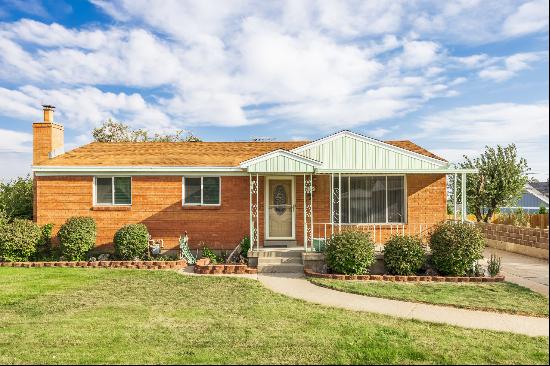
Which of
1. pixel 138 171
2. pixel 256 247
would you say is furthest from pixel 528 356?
pixel 138 171

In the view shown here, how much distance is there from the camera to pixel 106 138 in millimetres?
38375

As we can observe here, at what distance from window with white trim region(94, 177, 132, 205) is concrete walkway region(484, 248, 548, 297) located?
1257 centimetres

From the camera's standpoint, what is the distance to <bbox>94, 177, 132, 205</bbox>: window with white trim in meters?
16.0

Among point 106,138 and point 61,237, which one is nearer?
point 61,237

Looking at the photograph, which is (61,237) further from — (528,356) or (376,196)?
(528,356)

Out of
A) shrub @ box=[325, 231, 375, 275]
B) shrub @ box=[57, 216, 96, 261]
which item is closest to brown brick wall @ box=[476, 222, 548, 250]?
shrub @ box=[325, 231, 375, 275]

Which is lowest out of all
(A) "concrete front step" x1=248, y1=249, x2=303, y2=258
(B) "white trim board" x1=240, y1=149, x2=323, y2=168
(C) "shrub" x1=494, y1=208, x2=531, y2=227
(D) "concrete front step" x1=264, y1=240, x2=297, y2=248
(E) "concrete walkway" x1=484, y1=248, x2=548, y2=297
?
(E) "concrete walkway" x1=484, y1=248, x2=548, y2=297

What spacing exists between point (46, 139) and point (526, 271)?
17.4 metres

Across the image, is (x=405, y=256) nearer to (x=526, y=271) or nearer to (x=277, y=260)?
(x=277, y=260)

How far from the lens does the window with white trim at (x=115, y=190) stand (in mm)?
16031

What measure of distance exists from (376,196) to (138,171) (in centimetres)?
852

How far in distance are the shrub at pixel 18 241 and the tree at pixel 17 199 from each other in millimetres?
2727

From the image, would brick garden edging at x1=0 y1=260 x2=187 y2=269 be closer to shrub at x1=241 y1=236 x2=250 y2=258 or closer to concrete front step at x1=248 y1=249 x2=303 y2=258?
shrub at x1=241 y1=236 x2=250 y2=258

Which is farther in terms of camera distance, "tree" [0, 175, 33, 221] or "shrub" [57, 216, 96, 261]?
"tree" [0, 175, 33, 221]
